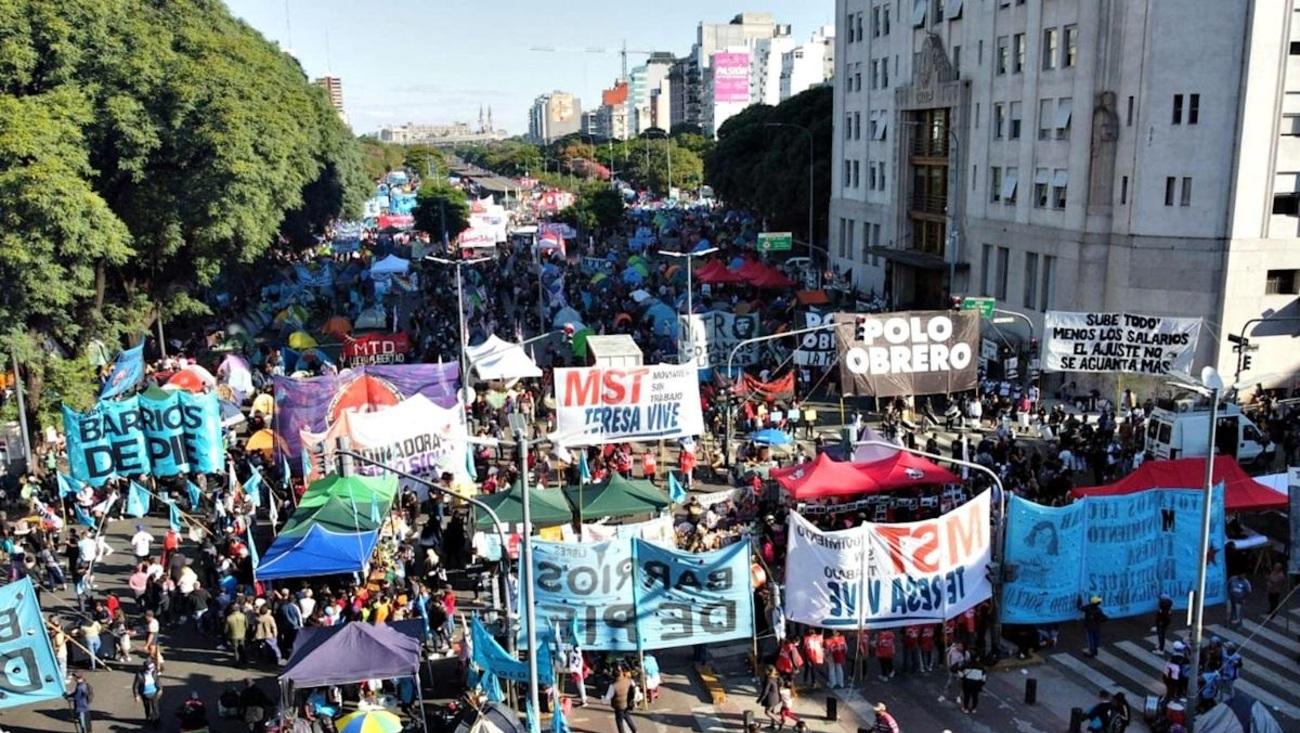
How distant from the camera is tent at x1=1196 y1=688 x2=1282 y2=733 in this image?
14758 millimetres

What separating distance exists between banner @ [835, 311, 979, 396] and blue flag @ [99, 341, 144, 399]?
2116 centimetres

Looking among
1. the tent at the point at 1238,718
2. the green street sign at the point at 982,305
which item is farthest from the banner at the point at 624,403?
the green street sign at the point at 982,305

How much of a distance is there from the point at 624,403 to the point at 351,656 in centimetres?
1064

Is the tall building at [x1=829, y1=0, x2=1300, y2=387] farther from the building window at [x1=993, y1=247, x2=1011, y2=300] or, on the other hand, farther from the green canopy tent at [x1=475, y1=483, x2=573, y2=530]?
the green canopy tent at [x1=475, y1=483, x2=573, y2=530]

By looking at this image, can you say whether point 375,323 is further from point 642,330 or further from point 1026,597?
point 1026,597

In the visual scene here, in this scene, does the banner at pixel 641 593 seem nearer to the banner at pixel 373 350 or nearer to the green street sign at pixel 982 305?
the green street sign at pixel 982 305

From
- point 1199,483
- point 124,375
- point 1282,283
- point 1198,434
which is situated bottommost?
point 1198,434

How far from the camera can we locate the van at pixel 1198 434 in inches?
1120

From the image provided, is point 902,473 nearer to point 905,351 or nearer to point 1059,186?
point 905,351

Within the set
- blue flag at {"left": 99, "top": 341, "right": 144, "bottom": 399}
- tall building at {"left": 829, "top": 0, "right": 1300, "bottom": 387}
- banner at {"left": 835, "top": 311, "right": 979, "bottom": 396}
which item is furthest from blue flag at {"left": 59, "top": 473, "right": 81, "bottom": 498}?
tall building at {"left": 829, "top": 0, "right": 1300, "bottom": 387}

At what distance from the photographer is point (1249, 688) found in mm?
18375

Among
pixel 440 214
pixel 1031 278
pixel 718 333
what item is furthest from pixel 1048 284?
pixel 440 214

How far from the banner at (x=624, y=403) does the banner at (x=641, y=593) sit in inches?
313

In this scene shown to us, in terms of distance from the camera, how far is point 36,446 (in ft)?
105
